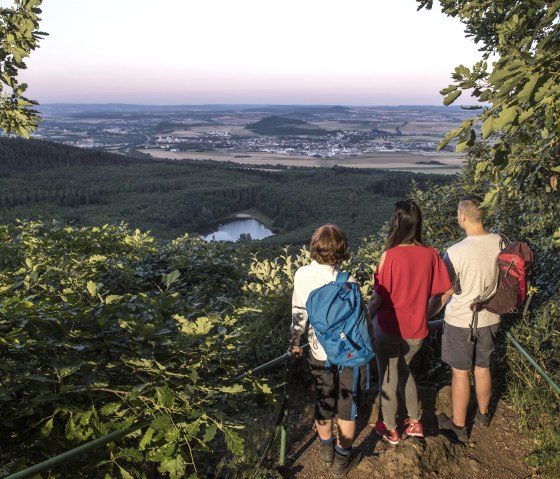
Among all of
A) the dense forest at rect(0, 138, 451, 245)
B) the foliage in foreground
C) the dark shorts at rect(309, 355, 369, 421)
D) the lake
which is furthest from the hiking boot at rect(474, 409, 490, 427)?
the lake

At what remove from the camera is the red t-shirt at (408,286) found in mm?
3303

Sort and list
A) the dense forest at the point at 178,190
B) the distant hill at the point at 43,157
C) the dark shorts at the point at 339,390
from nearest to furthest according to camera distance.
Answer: the dark shorts at the point at 339,390 → the dense forest at the point at 178,190 → the distant hill at the point at 43,157

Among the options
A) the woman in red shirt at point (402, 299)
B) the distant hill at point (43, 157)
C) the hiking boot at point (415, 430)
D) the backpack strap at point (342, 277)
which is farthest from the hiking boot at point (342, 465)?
the distant hill at point (43, 157)

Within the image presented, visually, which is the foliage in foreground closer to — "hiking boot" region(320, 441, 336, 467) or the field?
"hiking boot" region(320, 441, 336, 467)

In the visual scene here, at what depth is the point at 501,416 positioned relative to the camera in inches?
162

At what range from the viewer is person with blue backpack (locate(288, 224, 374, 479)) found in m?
2.99

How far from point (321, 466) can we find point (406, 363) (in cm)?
106

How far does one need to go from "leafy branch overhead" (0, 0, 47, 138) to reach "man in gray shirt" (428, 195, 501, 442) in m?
3.72

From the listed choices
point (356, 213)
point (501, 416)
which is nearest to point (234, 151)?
point (356, 213)

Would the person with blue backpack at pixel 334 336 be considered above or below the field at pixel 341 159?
above

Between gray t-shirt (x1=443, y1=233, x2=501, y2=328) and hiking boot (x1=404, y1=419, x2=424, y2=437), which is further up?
gray t-shirt (x1=443, y1=233, x2=501, y2=328)

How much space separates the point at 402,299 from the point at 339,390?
836mm

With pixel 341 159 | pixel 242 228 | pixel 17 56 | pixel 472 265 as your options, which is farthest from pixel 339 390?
pixel 341 159

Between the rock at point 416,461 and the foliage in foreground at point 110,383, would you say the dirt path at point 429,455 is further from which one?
the foliage in foreground at point 110,383
